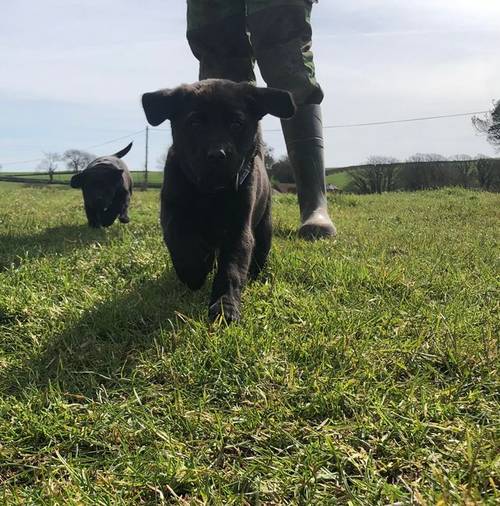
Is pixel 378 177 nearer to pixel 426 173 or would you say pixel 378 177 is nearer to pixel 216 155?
pixel 426 173

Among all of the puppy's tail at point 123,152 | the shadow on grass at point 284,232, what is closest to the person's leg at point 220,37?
the shadow on grass at point 284,232

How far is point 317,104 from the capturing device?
3.97 meters

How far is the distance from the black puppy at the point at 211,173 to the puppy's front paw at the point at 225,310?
0.32 ft

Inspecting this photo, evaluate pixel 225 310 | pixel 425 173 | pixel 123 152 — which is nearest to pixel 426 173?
pixel 425 173

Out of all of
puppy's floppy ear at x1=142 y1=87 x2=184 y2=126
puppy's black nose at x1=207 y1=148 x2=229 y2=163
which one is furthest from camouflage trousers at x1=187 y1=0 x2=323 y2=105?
puppy's black nose at x1=207 y1=148 x2=229 y2=163

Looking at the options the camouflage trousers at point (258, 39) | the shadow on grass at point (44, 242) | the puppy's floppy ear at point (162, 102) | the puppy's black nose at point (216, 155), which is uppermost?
the camouflage trousers at point (258, 39)

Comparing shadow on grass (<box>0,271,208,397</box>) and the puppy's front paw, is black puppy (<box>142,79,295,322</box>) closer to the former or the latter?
the puppy's front paw

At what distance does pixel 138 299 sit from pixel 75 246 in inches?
59.7

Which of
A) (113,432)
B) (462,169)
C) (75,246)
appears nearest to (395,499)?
(113,432)

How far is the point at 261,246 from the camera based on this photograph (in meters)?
2.93

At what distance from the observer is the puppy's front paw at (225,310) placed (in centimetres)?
198

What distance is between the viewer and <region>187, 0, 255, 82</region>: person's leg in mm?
3584

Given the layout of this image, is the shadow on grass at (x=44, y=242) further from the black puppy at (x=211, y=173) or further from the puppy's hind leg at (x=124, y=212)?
the black puppy at (x=211, y=173)

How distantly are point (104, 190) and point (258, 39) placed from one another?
2.45 meters
